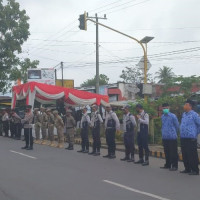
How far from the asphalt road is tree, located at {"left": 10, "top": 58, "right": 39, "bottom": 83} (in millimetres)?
18682

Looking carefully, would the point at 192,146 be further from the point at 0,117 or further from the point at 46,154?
the point at 0,117

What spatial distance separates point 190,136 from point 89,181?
113 inches

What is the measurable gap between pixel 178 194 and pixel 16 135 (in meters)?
16.5

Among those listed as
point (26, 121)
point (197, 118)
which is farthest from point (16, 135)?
point (197, 118)

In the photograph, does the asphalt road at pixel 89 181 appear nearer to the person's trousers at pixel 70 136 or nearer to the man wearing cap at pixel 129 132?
the man wearing cap at pixel 129 132

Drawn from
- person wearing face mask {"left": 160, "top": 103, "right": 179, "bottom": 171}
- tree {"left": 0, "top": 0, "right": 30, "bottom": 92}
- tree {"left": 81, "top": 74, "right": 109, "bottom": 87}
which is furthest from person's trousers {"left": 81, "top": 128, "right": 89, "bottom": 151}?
tree {"left": 81, "top": 74, "right": 109, "bottom": 87}

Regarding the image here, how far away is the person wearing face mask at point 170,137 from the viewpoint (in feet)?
37.5

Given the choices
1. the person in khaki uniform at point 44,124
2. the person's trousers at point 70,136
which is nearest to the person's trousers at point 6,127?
the person in khaki uniform at point 44,124

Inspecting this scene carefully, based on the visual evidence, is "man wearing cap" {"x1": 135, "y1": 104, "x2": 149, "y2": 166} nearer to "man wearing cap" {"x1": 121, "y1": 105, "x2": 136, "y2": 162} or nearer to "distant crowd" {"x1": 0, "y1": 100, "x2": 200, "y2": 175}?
"distant crowd" {"x1": 0, "y1": 100, "x2": 200, "y2": 175}

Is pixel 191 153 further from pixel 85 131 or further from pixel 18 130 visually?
pixel 18 130

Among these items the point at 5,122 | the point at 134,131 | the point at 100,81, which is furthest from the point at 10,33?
the point at 100,81

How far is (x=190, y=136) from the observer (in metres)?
10.5

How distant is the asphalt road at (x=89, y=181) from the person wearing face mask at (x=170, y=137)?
0.44 meters

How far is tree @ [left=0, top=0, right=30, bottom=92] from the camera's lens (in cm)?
3091
